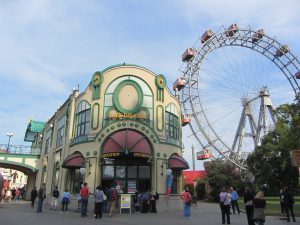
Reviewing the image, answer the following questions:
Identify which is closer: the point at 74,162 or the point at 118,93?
the point at 74,162

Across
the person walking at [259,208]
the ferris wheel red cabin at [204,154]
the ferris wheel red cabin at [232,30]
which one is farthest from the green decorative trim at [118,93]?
the ferris wheel red cabin at [232,30]

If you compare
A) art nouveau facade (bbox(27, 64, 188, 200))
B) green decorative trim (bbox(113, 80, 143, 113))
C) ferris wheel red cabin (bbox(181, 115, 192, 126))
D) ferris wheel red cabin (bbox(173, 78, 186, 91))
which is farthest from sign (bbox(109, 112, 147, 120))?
ferris wheel red cabin (bbox(173, 78, 186, 91))

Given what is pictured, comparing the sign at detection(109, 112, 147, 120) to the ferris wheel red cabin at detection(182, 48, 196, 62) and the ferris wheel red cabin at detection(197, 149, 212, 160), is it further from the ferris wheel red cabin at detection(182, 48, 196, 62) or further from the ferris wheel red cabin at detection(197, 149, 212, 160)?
the ferris wheel red cabin at detection(182, 48, 196, 62)

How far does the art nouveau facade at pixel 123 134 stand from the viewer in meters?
25.7

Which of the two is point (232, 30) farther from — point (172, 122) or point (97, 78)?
point (97, 78)

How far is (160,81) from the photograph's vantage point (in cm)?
2889

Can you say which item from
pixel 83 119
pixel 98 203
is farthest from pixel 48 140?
pixel 98 203

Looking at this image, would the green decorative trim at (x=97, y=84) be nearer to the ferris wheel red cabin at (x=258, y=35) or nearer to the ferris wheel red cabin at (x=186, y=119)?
the ferris wheel red cabin at (x=186, y=119)

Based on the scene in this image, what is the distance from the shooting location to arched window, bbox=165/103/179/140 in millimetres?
29016

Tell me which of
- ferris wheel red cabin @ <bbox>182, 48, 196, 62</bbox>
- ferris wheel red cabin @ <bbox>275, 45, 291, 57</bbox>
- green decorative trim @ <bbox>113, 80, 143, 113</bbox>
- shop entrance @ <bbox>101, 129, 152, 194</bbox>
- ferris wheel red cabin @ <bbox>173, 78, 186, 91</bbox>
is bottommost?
shop entrance @ <bbox>101, 129, 152, 194</bbox>

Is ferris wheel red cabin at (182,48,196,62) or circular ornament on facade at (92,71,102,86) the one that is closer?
circular ornament on facade at (92,71,102,86)

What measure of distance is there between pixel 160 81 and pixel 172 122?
3513 millimetres

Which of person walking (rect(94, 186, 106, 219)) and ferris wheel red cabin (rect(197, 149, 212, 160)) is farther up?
ferris wheel red cabin (rect(197, 149, 212, 160))

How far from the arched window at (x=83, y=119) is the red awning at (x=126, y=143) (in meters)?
2.74
